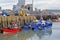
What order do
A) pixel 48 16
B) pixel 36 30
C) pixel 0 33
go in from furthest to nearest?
pixel 48 16 < pixel 36 30 < pixel 0 33

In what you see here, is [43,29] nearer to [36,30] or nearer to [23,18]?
[36,30]

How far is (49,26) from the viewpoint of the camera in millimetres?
46719

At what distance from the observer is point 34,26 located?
1711 inches

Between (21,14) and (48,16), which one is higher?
(21,14)

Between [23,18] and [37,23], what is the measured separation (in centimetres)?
678

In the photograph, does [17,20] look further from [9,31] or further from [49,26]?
[9,31]

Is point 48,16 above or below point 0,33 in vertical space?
below

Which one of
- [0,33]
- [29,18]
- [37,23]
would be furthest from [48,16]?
[0,33]

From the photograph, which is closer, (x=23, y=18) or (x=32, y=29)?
(x=32, y=29)

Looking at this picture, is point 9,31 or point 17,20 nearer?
point 9,31

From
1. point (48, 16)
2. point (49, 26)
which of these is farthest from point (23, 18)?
point (48, 16)

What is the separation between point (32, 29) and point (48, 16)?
214 feet

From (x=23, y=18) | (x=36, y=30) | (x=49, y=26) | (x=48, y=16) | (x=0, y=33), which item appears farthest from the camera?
(x=48, y=16)

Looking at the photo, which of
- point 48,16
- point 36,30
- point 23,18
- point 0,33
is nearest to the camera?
point 0,33
